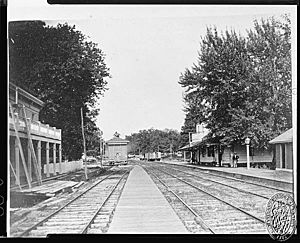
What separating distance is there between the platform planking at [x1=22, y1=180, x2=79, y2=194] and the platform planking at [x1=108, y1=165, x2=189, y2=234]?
47 centimetres

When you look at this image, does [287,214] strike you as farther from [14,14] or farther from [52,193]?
[14,14]

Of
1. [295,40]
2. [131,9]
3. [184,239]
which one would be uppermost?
[131,9]

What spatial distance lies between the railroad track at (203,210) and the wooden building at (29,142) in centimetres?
84

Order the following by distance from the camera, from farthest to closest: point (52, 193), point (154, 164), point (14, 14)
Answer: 1. point (154, 164)
2. point (52, 193)
3. point (14, 14)

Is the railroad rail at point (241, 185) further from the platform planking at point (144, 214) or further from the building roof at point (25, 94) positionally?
the building roof at point (25, 94)

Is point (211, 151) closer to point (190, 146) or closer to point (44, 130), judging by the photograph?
point (190, 146)

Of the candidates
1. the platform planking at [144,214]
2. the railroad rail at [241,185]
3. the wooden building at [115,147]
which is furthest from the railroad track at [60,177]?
the railroad rail at [241,185]

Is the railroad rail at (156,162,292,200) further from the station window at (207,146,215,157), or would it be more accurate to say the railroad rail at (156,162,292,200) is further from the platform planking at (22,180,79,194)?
the platform planking at (22,180,79,194)

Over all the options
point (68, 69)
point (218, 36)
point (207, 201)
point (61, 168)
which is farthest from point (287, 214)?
point (68, 69)

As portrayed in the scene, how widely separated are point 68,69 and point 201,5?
47.1 inches

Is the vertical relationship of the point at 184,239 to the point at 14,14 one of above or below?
below

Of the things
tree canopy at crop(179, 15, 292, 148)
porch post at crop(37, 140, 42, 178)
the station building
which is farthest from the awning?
porch post at crop(37, 140, 42, 178)

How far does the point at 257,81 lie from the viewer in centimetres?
380

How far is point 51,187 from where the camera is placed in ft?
12.0
